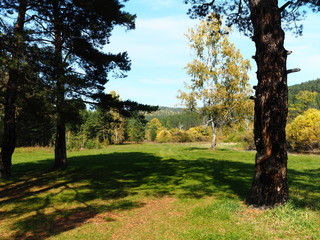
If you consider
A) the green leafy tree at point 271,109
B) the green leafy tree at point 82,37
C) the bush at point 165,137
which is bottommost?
the bush at point 165,137

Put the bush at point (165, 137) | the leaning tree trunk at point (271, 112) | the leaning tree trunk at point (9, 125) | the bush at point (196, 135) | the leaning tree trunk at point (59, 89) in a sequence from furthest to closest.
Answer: the bush at point (165, 137)
the bush at point (196, 135)
the leaning tree trunk at point (9, 125)
the leaning tree trunk at point (59, 89)
the leaning tree trunk at point (271, 112)

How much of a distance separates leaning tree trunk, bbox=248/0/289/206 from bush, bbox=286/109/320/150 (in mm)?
22494

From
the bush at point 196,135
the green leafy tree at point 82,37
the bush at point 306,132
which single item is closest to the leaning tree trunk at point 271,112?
the green leafy tree at point 82,37

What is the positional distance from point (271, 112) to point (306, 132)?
2267 cm

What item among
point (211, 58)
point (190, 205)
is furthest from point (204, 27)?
point (190, 205)

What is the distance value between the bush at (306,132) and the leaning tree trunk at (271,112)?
22.5 m

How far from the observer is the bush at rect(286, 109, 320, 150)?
947 inches

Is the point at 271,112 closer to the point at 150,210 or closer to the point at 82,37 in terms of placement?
the point at 150,210

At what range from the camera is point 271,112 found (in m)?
5.60

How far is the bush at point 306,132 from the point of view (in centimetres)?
2405

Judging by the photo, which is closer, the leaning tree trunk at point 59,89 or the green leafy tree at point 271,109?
the green leafy tree at point 271,109

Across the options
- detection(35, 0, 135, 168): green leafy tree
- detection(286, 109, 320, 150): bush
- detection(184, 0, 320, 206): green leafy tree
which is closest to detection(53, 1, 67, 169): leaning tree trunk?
detection(35, 0, 135, 168): green leafy tree

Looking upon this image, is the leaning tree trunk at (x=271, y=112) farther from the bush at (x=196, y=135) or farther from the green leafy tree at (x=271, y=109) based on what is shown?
the bush at (x=196, y=135)

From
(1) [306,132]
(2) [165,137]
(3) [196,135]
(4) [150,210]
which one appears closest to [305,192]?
(4) [150,210]
